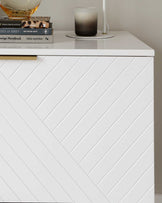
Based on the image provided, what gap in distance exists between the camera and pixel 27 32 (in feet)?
4.65

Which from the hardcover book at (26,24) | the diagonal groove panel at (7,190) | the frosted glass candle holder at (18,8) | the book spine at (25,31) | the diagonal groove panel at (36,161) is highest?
the frosted glass candle holder at (18,8)

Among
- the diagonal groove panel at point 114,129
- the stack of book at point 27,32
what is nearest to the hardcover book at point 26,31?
the stack of book at point 27,32

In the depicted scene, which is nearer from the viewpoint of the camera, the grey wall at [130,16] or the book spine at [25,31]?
the book spine at [25,31]

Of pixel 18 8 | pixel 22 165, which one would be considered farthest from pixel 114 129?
pixel 18 8

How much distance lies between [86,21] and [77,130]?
1.57 feet

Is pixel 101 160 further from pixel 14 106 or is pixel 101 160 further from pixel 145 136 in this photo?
pixel 14 106

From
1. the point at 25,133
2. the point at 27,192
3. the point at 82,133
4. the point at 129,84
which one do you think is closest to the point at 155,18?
the point at 129,84

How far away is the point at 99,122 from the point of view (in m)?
1.37

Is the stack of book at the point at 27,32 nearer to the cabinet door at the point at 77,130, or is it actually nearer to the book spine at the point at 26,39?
the book spine at the point at 26,39

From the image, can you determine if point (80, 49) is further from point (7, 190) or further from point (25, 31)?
point (7, 190)

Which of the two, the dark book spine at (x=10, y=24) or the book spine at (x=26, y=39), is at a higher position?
the dark book spine at (x=10, y=24)

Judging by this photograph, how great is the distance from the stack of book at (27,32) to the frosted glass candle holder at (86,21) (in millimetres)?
201

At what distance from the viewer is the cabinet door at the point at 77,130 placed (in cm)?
134

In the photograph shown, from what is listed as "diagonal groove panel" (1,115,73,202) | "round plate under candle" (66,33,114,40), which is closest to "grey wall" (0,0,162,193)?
"round plate under candle" (66,33,114,40)
